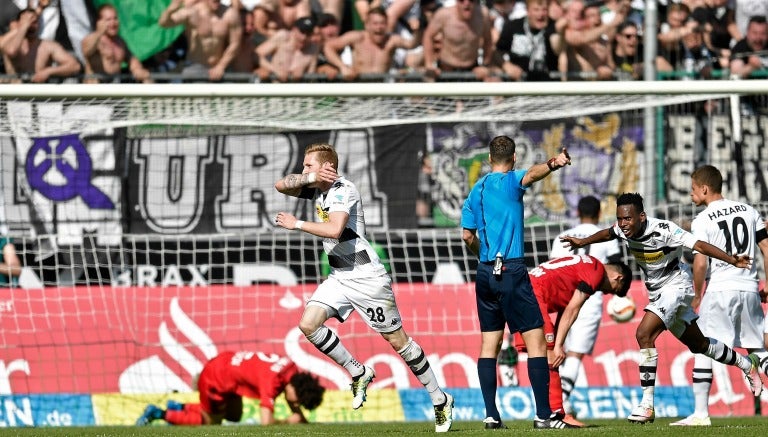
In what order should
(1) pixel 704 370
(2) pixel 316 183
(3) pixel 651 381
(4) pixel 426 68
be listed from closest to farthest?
1. (2) pixel 316 183
2. (3) pixel 651 381
3. (1) pixel 704 370
4. (4) pixel 426 68

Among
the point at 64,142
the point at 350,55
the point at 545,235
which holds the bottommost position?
the point at 545,235

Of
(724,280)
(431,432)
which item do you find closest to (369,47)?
(724,280)

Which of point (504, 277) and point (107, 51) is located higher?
point (107, 51)

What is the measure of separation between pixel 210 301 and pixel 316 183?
486 centimetres

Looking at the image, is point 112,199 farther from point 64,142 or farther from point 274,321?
point 274,321

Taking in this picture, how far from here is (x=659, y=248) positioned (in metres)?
9.77

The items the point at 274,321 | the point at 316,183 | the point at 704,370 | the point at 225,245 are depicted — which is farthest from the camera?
the point at 225,245

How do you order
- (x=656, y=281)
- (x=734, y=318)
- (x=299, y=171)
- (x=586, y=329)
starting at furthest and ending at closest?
1. (x=299, y=171)
2. (x=586, y=329)
3. (x=734, y=318)
4. (x=656, y=281)

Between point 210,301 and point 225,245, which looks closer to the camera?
point 210,301

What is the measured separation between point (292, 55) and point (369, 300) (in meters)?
7.67

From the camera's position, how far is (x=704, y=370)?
414 inches

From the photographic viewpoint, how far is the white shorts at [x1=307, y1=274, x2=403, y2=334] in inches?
359

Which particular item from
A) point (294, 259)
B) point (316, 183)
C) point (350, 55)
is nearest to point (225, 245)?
point (294, 259)

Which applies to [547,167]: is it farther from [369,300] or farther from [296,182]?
[296,182]
